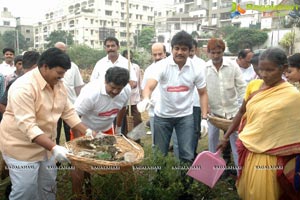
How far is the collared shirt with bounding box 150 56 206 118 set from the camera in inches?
125

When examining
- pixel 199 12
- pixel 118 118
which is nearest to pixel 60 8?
pixel 199 12

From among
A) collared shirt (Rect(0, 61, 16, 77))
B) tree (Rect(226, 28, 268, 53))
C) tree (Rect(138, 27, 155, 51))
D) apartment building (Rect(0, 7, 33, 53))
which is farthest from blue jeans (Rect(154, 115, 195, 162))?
apartment building (Rect(0, 7, 33, 53))

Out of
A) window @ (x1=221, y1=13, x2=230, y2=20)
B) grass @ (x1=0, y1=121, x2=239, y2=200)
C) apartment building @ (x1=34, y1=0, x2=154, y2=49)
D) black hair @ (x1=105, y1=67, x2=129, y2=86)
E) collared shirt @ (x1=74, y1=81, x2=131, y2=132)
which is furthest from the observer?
apartment building @ (x1=34, y1=0, x2=154, y2=49)

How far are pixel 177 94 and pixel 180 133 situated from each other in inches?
17.6

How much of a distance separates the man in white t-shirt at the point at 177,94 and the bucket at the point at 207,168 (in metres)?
0.55

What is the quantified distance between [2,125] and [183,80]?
1798 millimetres

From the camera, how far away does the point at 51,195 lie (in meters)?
2.65

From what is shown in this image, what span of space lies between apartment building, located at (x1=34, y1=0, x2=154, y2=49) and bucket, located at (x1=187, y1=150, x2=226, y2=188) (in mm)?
45839

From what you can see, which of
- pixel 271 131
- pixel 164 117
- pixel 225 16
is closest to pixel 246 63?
pixel 164 117

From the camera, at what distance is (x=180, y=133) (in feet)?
10.8

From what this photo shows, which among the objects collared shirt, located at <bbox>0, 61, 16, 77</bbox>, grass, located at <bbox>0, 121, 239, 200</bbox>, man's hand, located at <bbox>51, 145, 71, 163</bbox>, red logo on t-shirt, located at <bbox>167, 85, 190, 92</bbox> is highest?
collared shirt, located at <bbox>0, 61, 16, 77</bbox>

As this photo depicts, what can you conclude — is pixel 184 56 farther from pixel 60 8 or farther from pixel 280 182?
pixel 60 8

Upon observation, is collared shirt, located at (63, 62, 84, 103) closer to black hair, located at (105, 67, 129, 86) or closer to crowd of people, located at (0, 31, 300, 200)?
crowd of people, located at (0, 31, 300, 200)

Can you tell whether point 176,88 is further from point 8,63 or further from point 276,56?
point 8,63
